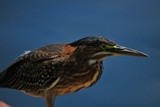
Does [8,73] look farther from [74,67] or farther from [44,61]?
[74,67]

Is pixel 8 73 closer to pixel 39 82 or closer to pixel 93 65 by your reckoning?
pixel 39 82

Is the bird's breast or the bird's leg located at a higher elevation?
the bird's breast

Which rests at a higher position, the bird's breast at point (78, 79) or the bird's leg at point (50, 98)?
the bird's breast at point (78, 79)

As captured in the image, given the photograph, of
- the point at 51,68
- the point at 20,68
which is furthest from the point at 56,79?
the point at 20,68

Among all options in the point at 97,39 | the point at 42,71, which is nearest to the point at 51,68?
the point at 42,71

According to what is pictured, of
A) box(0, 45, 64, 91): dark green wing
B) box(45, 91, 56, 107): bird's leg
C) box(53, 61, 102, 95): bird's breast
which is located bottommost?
box(45, 91, 56, 107): bird's leg

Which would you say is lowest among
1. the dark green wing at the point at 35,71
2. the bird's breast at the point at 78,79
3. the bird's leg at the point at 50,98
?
the bird's leg at the point at 50,98

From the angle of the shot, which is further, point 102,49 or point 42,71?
point 42,71
